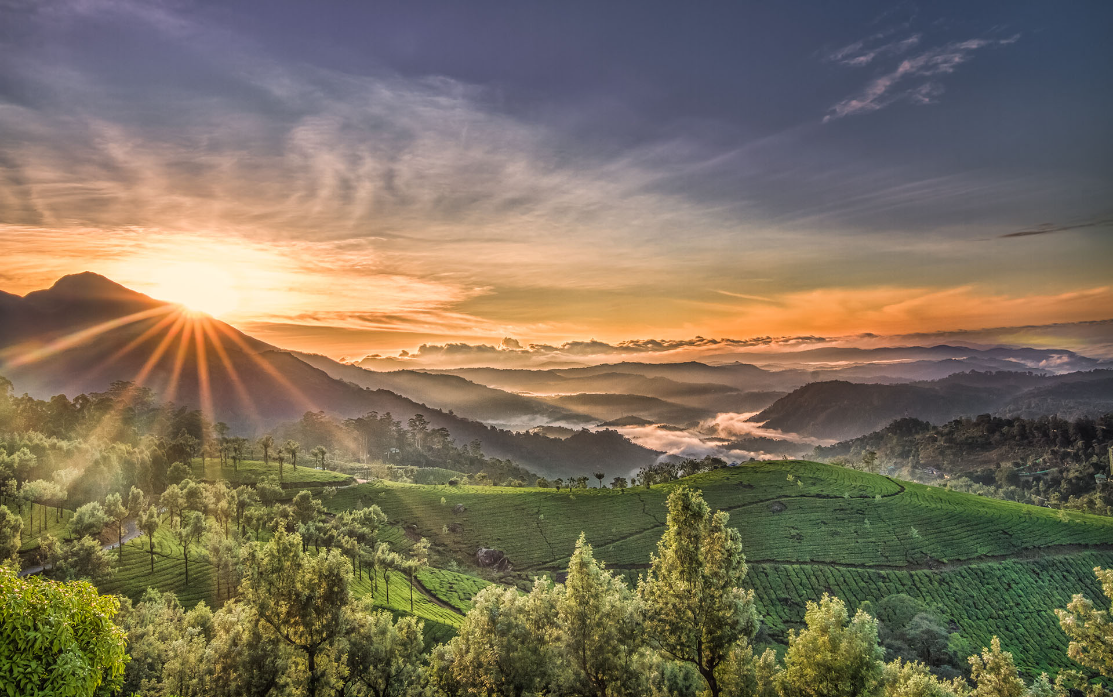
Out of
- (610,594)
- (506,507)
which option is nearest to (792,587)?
(506,507)

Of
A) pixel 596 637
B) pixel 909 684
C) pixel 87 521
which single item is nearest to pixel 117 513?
pixel 87 521

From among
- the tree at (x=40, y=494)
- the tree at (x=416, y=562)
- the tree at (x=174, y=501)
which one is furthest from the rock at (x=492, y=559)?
the tree at (x=40, y=494)

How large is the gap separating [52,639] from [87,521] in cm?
7201

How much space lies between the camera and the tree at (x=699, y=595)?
28578 millimetres

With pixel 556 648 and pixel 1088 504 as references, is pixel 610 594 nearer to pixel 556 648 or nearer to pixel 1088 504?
pixel 556 648

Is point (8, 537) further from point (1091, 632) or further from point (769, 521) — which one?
point (769, 521)

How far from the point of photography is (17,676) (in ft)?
35.5

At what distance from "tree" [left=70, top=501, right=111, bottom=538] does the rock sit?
62.1 metres

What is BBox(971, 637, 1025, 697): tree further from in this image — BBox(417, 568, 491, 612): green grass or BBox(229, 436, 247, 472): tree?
BBox(229, 436, 247, 472): tree

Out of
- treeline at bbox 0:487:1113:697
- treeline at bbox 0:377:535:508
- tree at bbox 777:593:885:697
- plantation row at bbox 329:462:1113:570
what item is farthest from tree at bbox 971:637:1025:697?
treeline at bbox 0:377:535:508

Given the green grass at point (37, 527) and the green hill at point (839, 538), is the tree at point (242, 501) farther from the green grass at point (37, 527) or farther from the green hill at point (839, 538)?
the green hill at point (839, 538)

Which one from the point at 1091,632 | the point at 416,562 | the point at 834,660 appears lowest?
the point at 416,562

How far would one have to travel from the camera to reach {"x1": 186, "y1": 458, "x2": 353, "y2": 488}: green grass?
4990 inches

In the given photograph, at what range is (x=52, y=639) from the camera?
37.8ft
